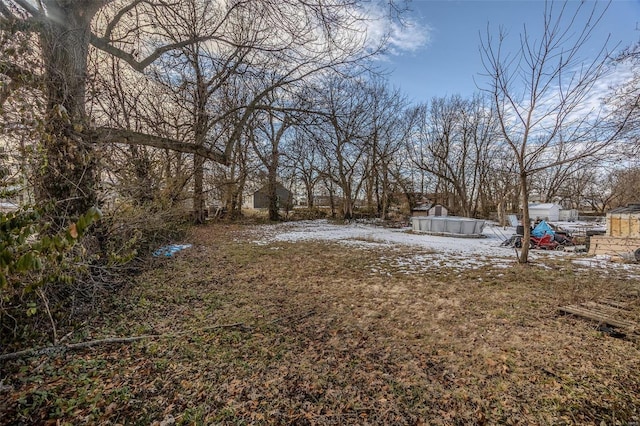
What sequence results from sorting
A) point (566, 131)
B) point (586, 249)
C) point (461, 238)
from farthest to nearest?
point (461, 238) < point (586, 249) < point (566, 131)

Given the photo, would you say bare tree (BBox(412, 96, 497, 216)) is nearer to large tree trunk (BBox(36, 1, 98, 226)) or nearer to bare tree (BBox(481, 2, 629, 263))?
bare tree (BBox(481, 2, 629, 263))

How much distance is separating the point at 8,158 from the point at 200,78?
3.94 metres

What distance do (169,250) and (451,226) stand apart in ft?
39.4

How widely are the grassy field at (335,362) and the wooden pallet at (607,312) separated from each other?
153 millimetres

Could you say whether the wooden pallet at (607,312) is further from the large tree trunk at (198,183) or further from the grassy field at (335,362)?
the large tree trunk at (198,183)

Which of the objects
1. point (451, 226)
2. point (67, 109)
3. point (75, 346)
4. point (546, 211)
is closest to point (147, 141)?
point (67, 109)

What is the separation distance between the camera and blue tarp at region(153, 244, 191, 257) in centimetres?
681

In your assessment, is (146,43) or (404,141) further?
(404,141)

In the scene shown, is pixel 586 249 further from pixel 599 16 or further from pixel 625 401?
pixel 625 401

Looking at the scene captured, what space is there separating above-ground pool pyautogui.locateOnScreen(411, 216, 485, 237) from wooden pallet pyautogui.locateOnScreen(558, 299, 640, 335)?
9.40 m

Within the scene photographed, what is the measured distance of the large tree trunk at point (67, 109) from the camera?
3439 millimetres

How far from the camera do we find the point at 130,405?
7.13 feet

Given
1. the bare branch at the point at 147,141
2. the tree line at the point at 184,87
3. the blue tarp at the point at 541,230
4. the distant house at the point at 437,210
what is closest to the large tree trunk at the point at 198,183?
the tree line at the point at 184,87

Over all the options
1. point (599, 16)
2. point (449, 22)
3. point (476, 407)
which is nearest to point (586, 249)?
point (599, 16)
